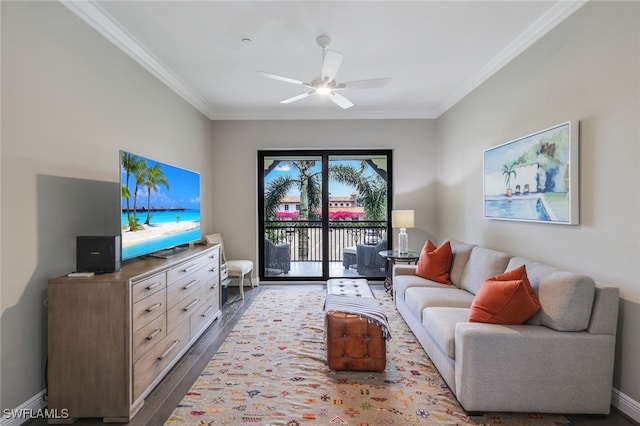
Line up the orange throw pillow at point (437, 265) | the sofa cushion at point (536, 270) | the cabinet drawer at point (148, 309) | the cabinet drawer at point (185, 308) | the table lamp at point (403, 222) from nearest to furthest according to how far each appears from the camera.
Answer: the cabinet drawer at point (148, 309)
the sofa cushion at point (536, 270)
the cabinet drawer at point (185, 308)
the orange throw pillow at point (437, 265)
the table lamp at point (403, 222)

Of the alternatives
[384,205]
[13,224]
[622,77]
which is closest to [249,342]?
[13,224]

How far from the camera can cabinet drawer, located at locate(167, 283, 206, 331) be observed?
2443 millimetres

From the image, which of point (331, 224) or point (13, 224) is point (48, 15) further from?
point (331, 224)

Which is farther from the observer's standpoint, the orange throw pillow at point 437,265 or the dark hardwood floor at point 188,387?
the orange throw pillow at point 437,265

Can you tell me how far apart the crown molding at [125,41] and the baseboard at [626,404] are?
182 inches

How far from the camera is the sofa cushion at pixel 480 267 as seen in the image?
109 inches

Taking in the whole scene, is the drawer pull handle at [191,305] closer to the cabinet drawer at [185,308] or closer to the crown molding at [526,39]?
the cabinet drawer at [185,308]

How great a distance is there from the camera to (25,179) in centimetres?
183

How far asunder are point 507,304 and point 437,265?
1.43 m

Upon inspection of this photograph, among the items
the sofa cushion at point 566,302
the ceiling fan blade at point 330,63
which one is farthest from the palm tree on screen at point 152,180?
the sofa cushion at point 566,302

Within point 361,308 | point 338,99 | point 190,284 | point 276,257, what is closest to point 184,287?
point 190,284

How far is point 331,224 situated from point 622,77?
389cm

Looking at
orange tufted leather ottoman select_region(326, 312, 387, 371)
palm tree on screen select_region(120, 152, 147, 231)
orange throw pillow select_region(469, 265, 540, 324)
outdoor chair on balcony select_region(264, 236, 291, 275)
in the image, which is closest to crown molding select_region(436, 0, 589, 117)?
orange throw pillow select_region(469, 265, 540, 324)

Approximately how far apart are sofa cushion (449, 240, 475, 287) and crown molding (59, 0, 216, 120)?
393 centimetres
